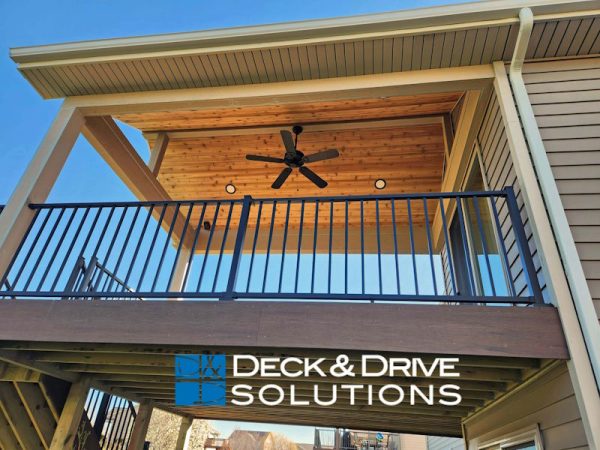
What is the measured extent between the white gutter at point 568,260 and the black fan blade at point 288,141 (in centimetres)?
220

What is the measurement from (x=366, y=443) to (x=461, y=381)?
7.96m

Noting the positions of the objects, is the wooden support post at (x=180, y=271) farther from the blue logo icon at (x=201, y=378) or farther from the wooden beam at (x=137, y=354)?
the wooden beam at (x=137, y=354)

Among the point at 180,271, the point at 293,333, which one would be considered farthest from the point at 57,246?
the point at 180,271

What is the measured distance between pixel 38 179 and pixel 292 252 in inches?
154

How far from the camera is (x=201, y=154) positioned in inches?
213

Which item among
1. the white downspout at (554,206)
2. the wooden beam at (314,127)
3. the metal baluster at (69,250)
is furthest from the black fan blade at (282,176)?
the white downspout at (554,206)

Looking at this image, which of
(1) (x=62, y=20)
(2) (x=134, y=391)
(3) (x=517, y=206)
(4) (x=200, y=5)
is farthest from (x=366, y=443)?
(1) (x=62, y=20)

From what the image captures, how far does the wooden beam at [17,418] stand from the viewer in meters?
3.09

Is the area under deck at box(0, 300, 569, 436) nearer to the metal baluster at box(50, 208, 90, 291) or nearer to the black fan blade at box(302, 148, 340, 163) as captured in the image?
the metal baluster at box(50, 208, 90, 291)

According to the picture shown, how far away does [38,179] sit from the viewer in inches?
123

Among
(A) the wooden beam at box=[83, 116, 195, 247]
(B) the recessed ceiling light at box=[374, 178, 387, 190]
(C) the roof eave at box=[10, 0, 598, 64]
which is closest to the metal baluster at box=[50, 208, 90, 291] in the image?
(A) the wooden beam at box=[83, 116, 195, 247]

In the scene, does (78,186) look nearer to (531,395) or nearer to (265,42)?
(265,42)

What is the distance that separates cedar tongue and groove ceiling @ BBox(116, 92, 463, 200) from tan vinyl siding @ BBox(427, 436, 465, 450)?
11.7ft

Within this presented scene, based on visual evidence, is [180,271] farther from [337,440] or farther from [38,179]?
[337,440]
